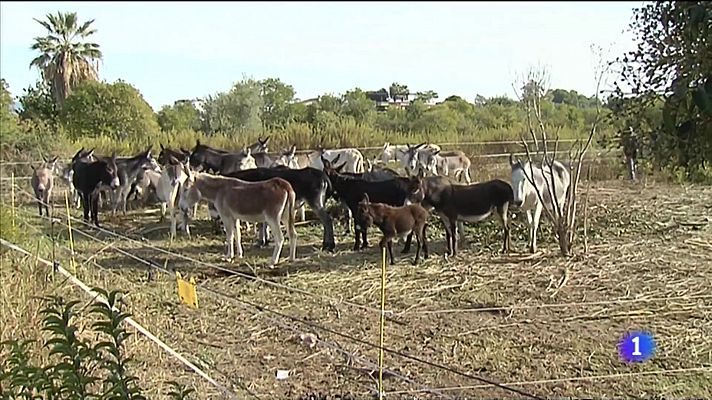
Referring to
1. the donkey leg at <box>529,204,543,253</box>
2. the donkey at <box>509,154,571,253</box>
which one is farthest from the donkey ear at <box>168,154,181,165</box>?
the donkey leg at <box>529,204,543,253</box>

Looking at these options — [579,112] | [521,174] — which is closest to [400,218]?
[521,174]

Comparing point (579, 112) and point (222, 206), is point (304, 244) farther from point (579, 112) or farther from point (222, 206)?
point (579, 112)

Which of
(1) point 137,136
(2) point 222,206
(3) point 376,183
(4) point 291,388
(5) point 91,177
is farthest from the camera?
(1) point 137,136

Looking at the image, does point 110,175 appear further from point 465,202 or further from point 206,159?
point 465,202

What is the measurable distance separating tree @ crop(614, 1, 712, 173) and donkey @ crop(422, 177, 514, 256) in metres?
6.59

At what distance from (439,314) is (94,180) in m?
10.0

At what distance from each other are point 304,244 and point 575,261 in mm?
4706

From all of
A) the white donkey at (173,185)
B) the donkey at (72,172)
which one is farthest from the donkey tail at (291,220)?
the donkey at (72,172)

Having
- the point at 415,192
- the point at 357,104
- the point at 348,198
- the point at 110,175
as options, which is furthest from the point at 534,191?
the point at 357,104

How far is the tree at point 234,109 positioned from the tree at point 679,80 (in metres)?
31.7

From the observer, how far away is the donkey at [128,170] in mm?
17361

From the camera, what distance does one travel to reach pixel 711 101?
7.64 ft

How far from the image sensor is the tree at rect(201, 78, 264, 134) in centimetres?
3653

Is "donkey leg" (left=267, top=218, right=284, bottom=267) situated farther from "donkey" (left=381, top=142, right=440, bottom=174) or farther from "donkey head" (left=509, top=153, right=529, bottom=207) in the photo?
"donkey" (left=381, top=142, right=440, bottom=174)
